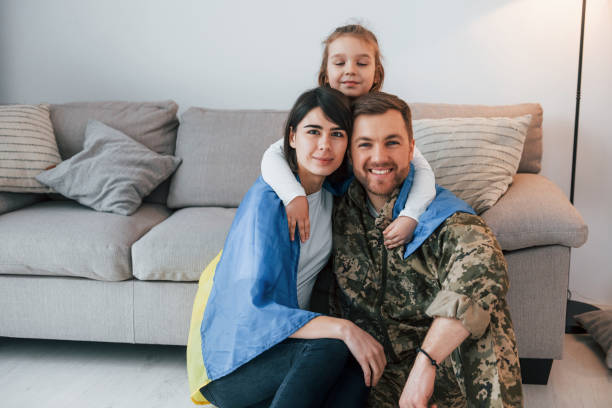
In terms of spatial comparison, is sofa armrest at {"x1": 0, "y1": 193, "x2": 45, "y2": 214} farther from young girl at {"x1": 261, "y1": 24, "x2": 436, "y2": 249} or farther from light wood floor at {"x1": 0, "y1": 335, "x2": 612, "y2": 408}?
young girl at {"x1": 261, "y1": 24, "x2": 436, "y2": 249}

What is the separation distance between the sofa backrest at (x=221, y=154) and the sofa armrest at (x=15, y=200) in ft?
1.94

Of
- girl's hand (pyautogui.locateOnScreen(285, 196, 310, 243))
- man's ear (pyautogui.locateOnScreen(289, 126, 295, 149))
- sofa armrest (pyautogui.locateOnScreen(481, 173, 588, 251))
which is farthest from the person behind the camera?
sofa armrest (pyautogui.locateOnScreen(481, 173, 588, 251))

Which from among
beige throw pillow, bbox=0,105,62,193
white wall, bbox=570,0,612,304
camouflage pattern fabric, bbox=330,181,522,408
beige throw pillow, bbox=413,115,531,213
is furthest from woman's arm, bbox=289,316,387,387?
white wall, bbox=570,0,612,304

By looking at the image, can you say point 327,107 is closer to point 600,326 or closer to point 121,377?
point 121,377

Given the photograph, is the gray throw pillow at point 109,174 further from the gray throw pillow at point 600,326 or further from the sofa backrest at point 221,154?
the gray throw pillow at point 600,326

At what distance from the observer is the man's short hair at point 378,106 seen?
1.32 m

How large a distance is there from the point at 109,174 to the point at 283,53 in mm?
1056

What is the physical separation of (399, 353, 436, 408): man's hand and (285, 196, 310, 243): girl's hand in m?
0.41

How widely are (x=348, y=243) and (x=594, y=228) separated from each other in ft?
5.37

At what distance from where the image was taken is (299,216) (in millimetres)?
1267

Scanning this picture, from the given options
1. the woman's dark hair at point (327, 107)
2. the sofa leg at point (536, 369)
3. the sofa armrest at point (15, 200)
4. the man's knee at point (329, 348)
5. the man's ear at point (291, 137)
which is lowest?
the sofa leg at point (536, 369)

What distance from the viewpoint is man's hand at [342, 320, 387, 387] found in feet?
3.65

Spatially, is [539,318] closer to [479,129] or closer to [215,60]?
[479,129]

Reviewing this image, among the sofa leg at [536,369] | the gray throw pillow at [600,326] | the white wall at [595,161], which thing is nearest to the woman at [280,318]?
the sofa leg at [536,369]
